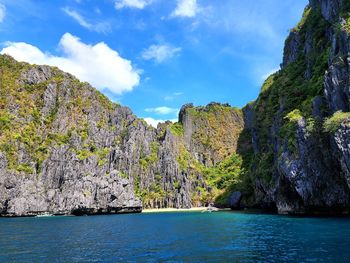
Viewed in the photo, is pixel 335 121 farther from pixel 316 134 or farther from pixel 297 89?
pixel 297 89

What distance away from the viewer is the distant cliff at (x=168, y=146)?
7400 cm

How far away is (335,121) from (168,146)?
441ft

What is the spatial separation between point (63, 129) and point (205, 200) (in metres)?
74.7

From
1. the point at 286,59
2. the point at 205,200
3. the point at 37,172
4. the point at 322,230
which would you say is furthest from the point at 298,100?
the point at 37,172

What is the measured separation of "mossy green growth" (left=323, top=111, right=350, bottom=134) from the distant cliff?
0.64 feet

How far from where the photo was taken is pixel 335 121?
211 ft

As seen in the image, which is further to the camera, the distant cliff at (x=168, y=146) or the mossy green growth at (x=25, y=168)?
the mossy green growth at (x=25, y=168)

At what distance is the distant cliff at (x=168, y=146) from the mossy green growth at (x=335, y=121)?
0.64 feet

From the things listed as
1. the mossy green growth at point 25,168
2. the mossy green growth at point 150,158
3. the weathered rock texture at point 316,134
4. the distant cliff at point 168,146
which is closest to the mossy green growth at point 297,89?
the weathered rock texture at point 316,134

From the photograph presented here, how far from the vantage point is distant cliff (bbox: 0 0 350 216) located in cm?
7400

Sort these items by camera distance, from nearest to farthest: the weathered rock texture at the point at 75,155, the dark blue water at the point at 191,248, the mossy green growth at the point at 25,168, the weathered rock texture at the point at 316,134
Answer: the dark blue water at the point at 191,248 → the weathered rock texture at the point at 316,134 → the weathered rock texture at the point at 75,155 → the mossy green growth at the point at 25,168

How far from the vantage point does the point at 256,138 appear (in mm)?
156750

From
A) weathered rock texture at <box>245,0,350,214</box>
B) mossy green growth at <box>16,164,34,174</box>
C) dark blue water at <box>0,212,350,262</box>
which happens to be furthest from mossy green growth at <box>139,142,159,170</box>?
dark blue water at <box>0,212,350,262</box>

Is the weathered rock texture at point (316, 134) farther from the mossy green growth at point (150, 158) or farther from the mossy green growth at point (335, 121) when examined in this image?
the mossy green growth at point (150, 158)
